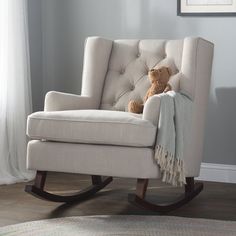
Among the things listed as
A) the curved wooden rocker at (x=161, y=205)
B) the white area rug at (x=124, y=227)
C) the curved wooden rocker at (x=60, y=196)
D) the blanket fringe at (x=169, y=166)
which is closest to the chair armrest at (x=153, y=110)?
the blanket fringe at (x=169, y=166)

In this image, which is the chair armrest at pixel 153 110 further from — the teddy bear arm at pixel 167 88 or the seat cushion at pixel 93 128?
the teddy bear arm at pixel 167 88

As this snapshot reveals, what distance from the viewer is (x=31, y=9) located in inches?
146

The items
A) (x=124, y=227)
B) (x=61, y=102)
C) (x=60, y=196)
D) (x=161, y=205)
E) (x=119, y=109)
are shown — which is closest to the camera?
(x=124, y=227)

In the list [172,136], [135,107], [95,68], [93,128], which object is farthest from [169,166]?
[95,68]

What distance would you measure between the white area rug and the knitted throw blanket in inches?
8.0

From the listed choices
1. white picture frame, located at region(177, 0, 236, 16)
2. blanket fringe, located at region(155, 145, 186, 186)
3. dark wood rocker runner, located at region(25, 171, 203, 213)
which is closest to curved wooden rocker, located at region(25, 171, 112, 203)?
dark wood rocker runner, located at region(25, 171, 203, 213)

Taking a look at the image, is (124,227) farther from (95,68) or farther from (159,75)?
(95,68)

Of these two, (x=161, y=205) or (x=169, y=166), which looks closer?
(x=169, y=166)

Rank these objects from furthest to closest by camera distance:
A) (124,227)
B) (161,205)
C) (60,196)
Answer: (60,196), (161,205), (124,227)

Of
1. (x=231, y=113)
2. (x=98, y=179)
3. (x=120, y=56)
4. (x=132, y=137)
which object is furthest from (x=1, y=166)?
(x=231, y=113)

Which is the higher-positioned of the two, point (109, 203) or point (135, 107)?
point (135, 107)

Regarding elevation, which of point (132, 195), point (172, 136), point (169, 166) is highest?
point (172, 136)

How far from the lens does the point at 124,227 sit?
2469 millimetres

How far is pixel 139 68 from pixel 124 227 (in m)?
1.04
